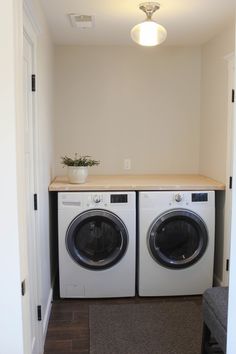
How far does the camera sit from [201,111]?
3959mm

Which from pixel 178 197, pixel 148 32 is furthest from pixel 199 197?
pixel 148 32

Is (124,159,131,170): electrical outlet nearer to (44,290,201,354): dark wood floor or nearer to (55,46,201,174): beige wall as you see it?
(55,46,201,174): beige wall

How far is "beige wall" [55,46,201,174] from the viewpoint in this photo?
12.8 ft

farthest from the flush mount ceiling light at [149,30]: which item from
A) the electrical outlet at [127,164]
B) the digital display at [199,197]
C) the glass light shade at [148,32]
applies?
the electrical outlet at [127,164]

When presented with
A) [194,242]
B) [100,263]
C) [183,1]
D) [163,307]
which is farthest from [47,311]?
[183,1]

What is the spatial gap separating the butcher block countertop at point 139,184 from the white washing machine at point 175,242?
54mm

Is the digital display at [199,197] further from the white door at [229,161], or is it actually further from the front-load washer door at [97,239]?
the front-load washer door at [97,239]

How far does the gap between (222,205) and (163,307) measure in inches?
40.7

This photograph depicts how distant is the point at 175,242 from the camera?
3279 mm

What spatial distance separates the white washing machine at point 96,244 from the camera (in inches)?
124

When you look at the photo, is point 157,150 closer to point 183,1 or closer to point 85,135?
point 85,135

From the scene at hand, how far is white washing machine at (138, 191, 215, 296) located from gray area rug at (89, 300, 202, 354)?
184mm

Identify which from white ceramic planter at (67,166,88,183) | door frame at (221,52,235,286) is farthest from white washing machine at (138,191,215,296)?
white ceramic planter at (67,166,88,183)

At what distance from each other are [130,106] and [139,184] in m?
1.08
